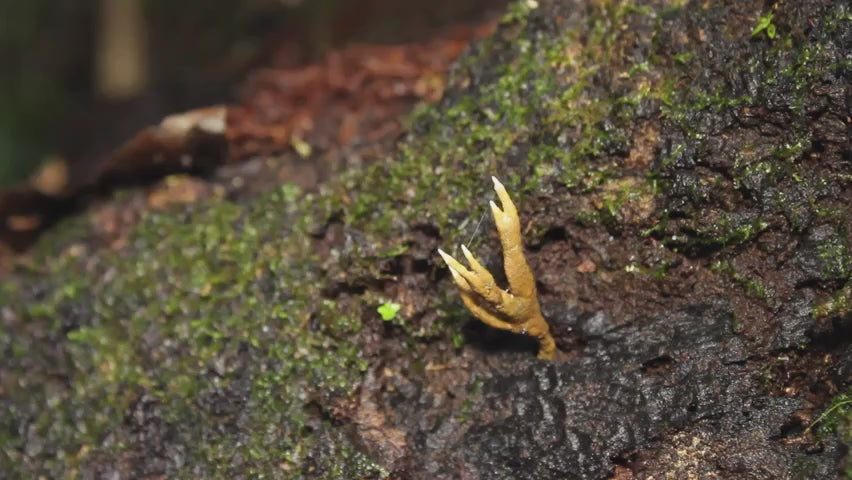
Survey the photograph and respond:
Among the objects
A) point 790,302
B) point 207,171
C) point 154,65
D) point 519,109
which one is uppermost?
point 519,109

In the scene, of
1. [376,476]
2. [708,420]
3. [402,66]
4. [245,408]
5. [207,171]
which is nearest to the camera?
[708,420]

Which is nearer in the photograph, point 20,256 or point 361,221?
point 361,221

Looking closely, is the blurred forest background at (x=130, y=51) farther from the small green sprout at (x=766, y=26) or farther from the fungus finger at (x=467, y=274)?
the fungus finger at (x=467, y=274)

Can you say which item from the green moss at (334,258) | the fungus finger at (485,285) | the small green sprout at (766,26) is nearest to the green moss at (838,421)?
the green moss at (334,258)

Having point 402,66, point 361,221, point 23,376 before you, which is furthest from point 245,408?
point 402,66

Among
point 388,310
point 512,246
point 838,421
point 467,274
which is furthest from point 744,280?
point 388,310

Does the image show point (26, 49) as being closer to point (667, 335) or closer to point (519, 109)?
point (519, 109)
